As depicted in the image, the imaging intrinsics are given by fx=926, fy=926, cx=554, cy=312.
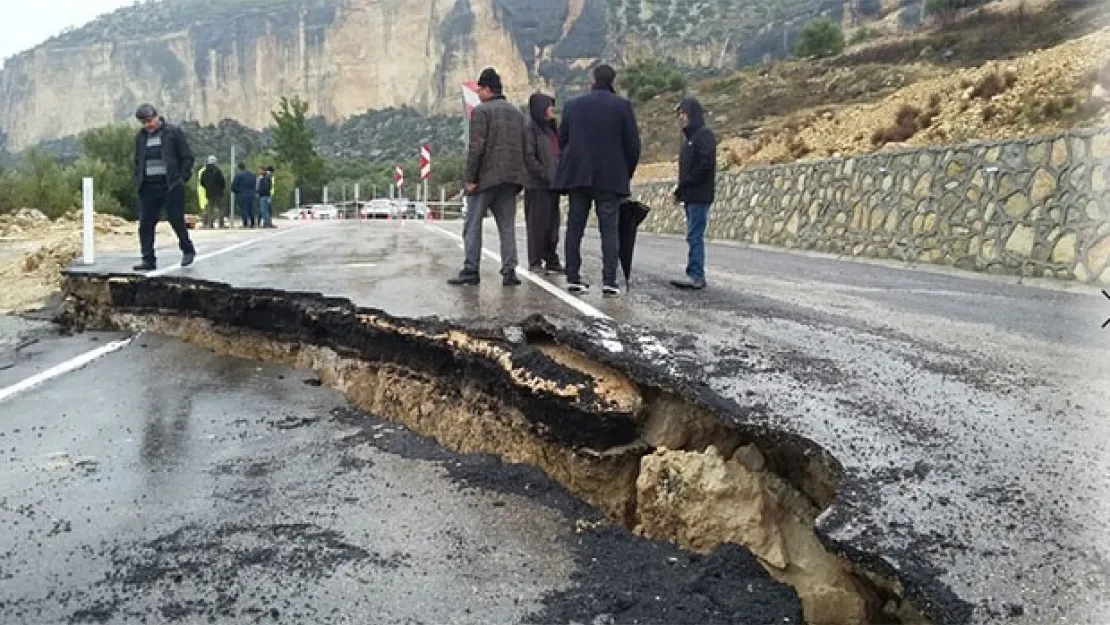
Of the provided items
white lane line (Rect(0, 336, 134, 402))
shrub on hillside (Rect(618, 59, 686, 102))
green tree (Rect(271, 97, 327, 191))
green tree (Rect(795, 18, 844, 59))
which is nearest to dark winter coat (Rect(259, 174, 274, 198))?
white lane line (Rect(0, 336, 134, 402))

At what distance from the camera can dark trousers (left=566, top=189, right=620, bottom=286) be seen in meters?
7.65

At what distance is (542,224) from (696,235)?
1663 millimetres

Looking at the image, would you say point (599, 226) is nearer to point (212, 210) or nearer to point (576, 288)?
point (576, 288)

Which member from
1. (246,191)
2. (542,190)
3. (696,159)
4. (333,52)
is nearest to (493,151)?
(542,190)

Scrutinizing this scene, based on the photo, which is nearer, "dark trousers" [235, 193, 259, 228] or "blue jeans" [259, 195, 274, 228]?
"dark trousers" [235, 193, 259, 228]

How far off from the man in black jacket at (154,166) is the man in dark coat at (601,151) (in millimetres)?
4661

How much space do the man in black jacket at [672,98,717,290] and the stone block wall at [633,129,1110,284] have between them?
3.50 m

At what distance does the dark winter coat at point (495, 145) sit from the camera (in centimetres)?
796

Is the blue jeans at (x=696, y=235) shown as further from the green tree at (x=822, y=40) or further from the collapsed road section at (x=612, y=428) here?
the green tree at (x=822, y=40)

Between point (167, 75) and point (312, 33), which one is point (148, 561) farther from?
point (167, 75)

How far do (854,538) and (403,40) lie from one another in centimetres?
12204

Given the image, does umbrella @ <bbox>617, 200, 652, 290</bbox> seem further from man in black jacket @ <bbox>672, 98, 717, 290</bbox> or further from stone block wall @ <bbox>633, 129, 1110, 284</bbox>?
stone block wall @ <bbox>633, 129, 1110, 284</bbox>

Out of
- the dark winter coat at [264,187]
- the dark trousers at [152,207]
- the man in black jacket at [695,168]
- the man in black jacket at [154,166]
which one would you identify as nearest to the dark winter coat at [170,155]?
the man in black jacket at [154,166]

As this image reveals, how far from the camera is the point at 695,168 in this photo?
8.33 m
